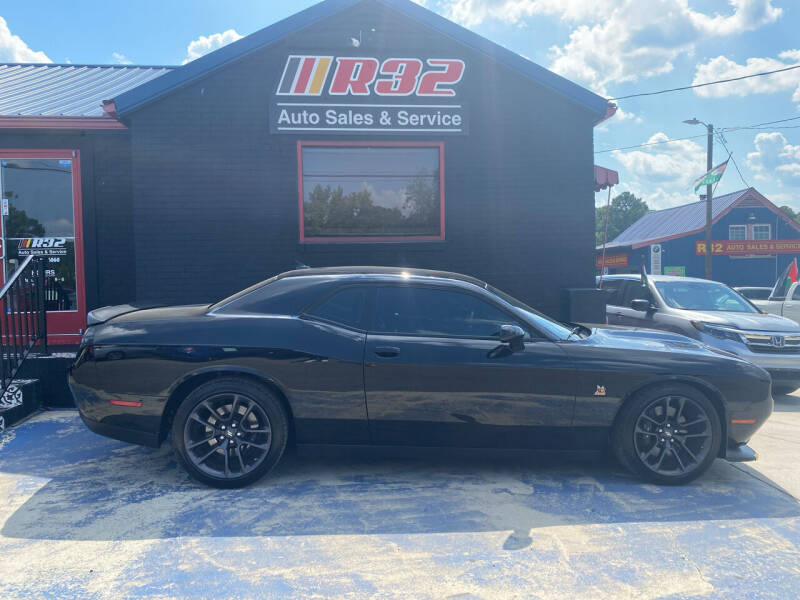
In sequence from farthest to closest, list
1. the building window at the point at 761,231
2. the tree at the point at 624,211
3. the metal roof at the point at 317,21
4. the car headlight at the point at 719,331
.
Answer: the tree at the point at 624,211 < the building window at the point at 761,231 < the car headlight at the point at 719,331 < the metal roof at the point at 317,21

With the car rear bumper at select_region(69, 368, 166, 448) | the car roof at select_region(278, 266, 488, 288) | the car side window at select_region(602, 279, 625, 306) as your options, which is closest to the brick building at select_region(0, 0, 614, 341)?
the car side window at select_region(602, 279, 625, 306)

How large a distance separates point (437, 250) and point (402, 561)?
5.24 meters

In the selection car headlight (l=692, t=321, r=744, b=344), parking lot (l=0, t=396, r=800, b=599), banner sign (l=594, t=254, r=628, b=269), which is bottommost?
parking lot (l=0, t=396, r=800, b=599)

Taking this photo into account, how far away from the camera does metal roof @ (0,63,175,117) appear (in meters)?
7.98

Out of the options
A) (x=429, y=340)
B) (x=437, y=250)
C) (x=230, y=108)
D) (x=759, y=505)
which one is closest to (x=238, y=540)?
(x=429, y=340)

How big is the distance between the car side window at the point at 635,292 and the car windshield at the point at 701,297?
0.17 meters

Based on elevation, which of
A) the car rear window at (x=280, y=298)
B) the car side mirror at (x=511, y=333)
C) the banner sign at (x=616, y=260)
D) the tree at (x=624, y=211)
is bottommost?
the car side mirror at (x=511, y=333)

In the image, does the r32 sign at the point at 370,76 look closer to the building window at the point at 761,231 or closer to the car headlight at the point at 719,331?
the car headlight at the point at 719,331

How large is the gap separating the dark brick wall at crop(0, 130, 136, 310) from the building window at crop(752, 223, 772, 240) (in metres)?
34.9

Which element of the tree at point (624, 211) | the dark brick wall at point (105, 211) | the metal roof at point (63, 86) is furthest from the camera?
the tree at point (624, 211)

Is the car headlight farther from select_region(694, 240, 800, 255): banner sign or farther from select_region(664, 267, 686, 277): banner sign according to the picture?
select_region(694, 240, 800, 255): banner sign

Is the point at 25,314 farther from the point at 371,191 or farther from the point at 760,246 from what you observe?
the point at 760,246

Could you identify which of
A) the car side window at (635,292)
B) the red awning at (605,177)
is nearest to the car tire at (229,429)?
the car side window at (635,292)

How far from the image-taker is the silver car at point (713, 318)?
7535 mm
